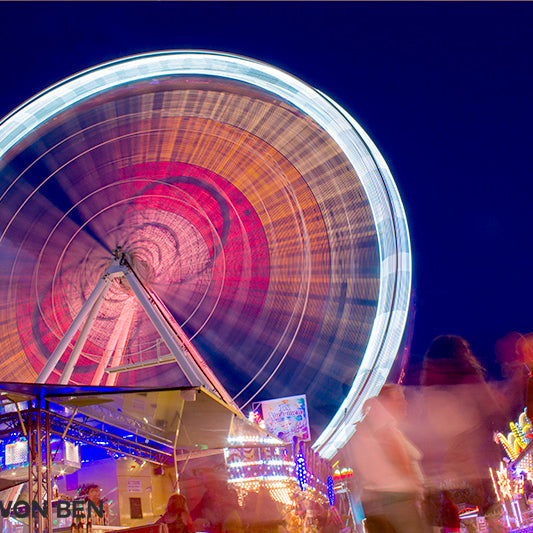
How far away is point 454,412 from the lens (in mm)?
4020

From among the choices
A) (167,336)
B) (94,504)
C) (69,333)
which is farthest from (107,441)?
(167,336)

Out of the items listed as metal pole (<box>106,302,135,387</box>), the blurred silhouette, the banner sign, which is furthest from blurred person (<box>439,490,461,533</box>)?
the banner sign

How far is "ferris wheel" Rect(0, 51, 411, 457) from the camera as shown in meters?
6.70

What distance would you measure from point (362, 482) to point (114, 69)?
557 centimetres

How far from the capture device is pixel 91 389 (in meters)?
5.17

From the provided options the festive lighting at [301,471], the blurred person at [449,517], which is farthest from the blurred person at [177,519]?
the festive lighting at [301,471]

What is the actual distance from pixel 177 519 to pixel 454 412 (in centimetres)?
306

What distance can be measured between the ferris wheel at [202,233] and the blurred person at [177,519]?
202 cm


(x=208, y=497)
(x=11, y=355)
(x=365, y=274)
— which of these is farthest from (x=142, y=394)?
(x=365, y=274)

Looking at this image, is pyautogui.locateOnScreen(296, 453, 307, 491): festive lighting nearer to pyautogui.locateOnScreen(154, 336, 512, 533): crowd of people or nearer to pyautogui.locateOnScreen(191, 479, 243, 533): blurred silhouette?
pyautogui.locateOnScreen(191, 479, 243, 533): blurred silhouette

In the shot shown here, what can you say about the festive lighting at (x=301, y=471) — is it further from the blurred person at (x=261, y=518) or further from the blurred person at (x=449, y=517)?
the blurred person at (x=449, y=517)

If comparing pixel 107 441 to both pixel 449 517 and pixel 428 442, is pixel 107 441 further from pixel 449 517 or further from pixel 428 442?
pixel 449 517

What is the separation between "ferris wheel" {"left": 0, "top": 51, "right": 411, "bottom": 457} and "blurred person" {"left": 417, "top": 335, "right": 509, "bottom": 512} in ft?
8.49

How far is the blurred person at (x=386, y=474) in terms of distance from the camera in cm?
286
